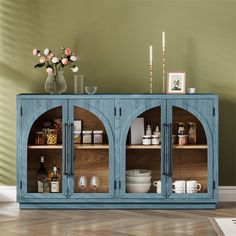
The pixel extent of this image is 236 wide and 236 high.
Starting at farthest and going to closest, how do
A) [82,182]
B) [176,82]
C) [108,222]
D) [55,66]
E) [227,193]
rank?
[227,193] → [55,66] → [176,82] → [82,182] → [108,222]

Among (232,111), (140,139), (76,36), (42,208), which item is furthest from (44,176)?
(232,111)

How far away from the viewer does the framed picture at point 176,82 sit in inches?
242

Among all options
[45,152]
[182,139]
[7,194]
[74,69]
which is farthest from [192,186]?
[7,194]

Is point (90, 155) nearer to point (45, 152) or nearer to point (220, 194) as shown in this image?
point (45, 152)

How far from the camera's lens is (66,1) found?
21.0 feet

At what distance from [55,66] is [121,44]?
639mm

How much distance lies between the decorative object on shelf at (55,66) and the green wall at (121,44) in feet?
0.68

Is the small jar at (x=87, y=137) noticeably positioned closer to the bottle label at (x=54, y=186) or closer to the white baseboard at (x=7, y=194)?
the bottle label at (x=54, y=186)

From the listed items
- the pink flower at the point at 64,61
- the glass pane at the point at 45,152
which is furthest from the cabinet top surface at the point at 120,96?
the pink flower at the point at 64,61

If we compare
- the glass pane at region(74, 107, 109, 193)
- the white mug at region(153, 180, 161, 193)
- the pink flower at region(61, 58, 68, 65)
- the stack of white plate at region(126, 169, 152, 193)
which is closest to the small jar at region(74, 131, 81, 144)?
the glass pane at region(74, 107, 109, 193)

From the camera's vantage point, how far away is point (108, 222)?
551cm

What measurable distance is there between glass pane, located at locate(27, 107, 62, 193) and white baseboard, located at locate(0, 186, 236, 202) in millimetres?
466

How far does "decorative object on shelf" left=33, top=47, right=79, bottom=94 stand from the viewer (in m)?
6.12

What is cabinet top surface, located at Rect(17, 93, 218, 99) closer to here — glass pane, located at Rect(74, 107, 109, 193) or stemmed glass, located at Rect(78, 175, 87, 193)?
glass pane, located at Rect(74, 107, 109, 193)
